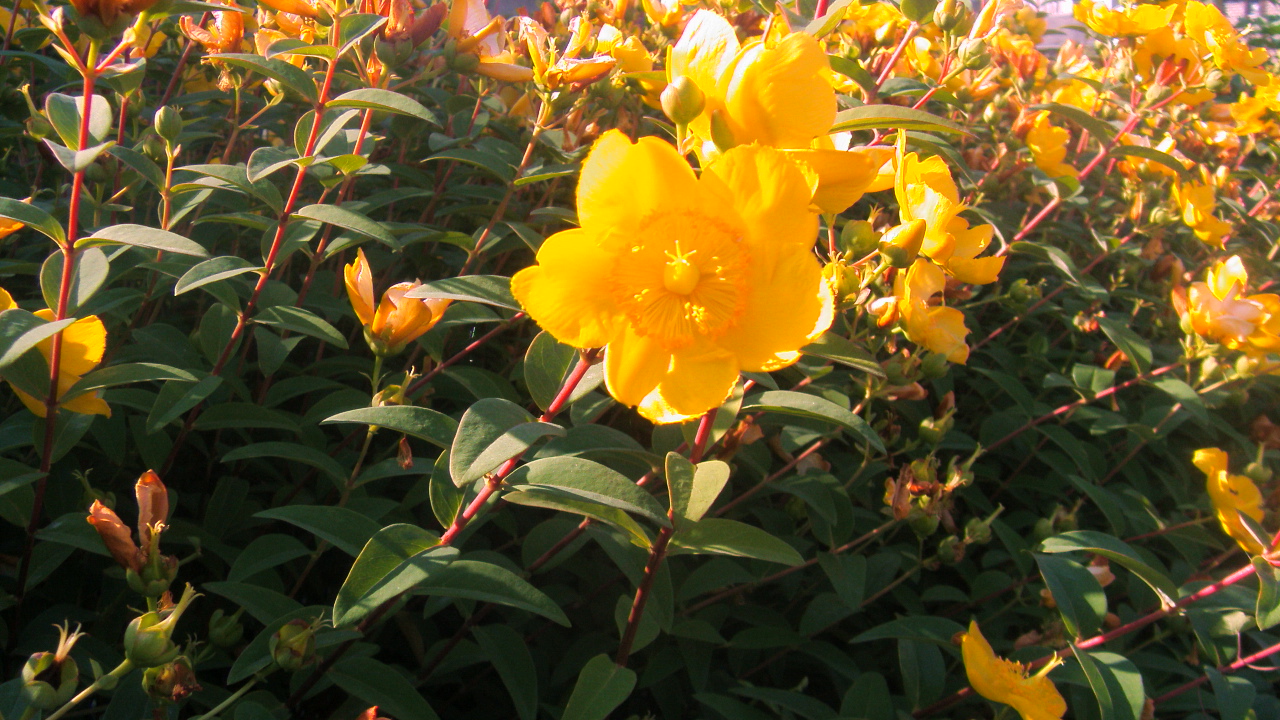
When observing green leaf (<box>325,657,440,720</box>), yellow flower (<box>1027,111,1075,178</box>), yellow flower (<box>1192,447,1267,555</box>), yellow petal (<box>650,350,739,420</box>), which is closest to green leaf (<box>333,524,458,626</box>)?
green leaf (<box>325,657,440,720</box>)

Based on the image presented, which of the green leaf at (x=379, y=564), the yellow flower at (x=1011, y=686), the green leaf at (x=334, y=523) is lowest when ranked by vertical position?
the yellow flower at (x=1011, y=686)

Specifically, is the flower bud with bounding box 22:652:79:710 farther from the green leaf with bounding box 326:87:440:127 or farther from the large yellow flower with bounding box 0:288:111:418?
the green leaf with bounding box 326:87:440:127

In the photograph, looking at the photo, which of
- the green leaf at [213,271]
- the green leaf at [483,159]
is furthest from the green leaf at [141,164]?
the green leaf at [483,159]

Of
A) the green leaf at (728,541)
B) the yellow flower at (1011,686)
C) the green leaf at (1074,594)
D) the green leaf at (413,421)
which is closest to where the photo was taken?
the green leaf at (413,421)

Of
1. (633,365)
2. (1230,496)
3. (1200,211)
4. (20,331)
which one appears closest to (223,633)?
(20,331)

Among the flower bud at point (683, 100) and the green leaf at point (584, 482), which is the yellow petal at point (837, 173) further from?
the green leaf at point (584, 482)

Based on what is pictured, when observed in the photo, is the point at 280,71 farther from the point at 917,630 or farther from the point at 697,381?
the point at 917,630

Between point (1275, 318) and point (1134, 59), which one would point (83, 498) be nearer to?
point (1275, 318)
